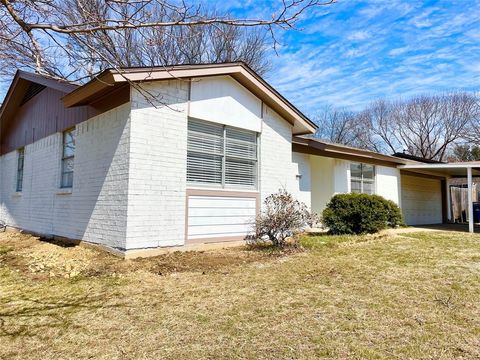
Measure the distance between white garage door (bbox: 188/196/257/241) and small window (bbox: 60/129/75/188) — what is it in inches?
151

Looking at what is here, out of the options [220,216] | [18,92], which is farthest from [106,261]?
[18,92]

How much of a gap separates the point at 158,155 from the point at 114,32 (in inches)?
217

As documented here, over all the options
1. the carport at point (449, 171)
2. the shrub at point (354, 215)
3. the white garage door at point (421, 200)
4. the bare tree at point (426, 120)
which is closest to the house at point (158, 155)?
the shrub at point (354, 215)

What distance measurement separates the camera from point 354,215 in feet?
39.0

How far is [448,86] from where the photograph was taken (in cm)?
3472

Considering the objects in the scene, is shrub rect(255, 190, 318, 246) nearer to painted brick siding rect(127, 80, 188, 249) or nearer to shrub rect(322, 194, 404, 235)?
painted brick siding rect(127, 80, 188, 249)

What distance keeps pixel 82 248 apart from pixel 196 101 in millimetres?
4315

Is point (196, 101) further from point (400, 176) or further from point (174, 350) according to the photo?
Result: point (400, 176)

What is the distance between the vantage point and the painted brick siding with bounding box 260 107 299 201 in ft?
33.8

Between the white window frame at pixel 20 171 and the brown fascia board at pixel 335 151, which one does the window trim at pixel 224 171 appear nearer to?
the brown fascia board at pixel 335 151

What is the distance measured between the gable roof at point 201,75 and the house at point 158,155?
28 millimetres

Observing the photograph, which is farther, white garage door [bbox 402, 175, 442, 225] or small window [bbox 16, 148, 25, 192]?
white garage door [bbox 402, 175, 442, 225]

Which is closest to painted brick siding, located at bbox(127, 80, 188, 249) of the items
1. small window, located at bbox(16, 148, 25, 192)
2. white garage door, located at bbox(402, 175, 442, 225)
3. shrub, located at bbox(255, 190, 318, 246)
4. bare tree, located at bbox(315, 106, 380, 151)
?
shrub, located at bbox(255, 190, 318, 246)

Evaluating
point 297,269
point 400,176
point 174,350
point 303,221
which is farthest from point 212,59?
point 174,350
